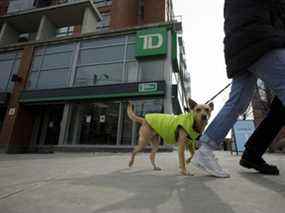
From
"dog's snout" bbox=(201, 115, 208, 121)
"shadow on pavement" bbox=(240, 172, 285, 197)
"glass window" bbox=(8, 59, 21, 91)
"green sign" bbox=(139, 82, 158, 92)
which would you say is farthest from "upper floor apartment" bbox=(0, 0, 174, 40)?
"shadow on pavement" bbox=(240, 172, 285, 197)

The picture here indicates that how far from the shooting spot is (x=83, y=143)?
10406 millimetres

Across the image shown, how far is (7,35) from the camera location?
1541cm

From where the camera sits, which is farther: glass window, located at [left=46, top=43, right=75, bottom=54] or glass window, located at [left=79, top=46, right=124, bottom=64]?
glass window, located at [left=46, top=43, right=75, bottom=54]

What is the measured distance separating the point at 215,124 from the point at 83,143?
8986 millimetres

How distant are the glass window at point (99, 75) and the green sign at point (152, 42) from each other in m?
1.33

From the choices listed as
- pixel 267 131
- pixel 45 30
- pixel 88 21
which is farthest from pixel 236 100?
pixel 45 30

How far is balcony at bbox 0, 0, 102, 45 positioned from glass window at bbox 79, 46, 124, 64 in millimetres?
2210

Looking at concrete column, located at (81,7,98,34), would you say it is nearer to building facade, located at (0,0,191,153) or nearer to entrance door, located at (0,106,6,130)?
building facade, located at (0,0,191,153)

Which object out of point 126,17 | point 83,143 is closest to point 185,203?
point 83,143

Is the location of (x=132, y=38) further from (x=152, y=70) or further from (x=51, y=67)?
(x=51, y=67)

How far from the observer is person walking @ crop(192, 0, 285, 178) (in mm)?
1770

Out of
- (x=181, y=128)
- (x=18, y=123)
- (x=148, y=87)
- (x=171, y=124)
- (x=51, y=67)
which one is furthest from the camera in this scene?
(x=51, y=67)

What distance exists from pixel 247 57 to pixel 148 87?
25.9ft

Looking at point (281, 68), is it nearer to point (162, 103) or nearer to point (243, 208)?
point (243, 208)
